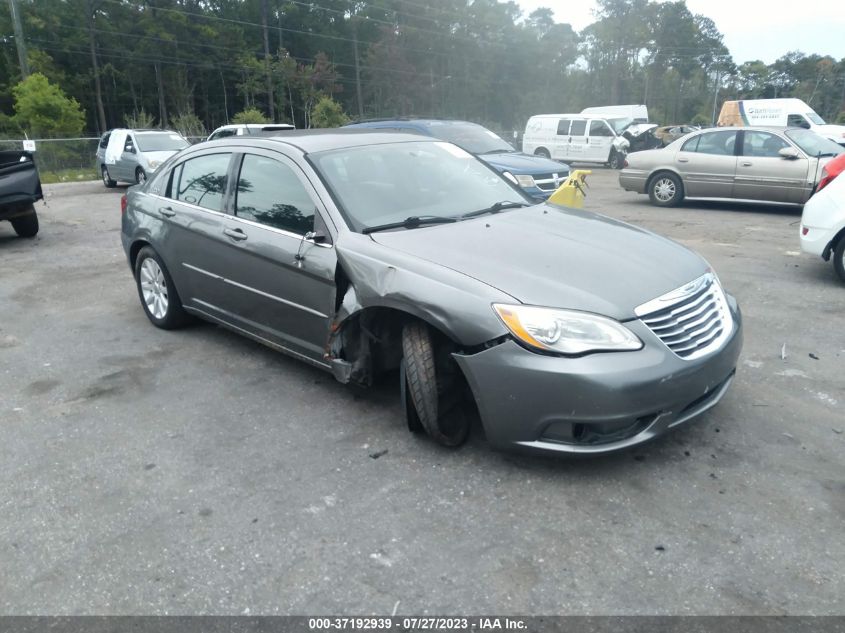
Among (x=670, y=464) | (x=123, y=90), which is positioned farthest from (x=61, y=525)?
(x=123, y=90)

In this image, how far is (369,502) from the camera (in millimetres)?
3309

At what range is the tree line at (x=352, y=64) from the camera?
53031mm

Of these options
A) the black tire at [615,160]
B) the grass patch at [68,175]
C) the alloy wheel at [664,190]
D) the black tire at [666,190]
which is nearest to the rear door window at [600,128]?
the black tire at [615,160]

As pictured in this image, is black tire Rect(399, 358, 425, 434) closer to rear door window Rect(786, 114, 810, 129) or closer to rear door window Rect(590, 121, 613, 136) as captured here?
rear door window Rect(590, 121, 613, 136)

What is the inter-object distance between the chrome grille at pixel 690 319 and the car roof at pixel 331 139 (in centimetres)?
228

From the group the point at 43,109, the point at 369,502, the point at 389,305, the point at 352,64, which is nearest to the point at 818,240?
the point at 389,305

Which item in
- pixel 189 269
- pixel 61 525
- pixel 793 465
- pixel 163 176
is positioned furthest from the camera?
pixel 163 176

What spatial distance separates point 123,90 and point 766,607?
64.3 meters

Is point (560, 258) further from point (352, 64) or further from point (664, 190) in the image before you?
point (352, 64)

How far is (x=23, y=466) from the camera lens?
3771 millimetres

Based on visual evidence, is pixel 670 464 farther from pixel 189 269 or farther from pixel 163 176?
pixel 163 176

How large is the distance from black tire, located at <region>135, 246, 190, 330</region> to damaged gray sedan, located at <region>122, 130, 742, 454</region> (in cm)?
13

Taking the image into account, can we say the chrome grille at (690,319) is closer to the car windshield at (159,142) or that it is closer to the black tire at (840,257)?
the black tire at (840,257)

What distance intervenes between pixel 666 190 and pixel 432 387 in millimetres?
10878
